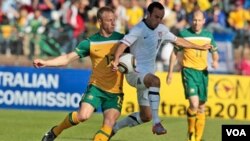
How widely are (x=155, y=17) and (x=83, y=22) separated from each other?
42.8 ft

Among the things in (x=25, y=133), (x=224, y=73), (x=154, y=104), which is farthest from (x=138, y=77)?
(x=224, y=73)

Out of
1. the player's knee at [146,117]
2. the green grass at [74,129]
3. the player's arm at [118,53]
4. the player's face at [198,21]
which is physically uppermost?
the player's face at [198,21]

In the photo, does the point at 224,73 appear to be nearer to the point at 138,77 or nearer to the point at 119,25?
the point at 119,25

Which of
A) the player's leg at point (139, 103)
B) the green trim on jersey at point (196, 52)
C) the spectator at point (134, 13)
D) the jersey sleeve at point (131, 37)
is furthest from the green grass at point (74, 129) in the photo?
the spectator at point (134, 13)

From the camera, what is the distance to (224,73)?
24.1 meters

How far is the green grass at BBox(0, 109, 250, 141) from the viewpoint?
17.0 meters

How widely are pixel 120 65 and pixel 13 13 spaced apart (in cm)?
1416

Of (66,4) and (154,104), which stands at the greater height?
(66,4)

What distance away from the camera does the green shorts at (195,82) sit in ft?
54.7

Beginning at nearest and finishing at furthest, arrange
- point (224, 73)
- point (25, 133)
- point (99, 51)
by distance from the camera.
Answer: point (99, 51)
point (25, 133)
point (224, 73)

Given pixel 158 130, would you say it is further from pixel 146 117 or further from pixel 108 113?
pixel 146 117

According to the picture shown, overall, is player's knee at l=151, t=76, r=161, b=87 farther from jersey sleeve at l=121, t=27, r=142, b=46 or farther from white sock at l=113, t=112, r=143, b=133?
white sock at l=113, t=112, r=143, b=133

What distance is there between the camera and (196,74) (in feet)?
55.4

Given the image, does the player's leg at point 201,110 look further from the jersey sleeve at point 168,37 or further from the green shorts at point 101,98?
the green shorts at point 101,98
